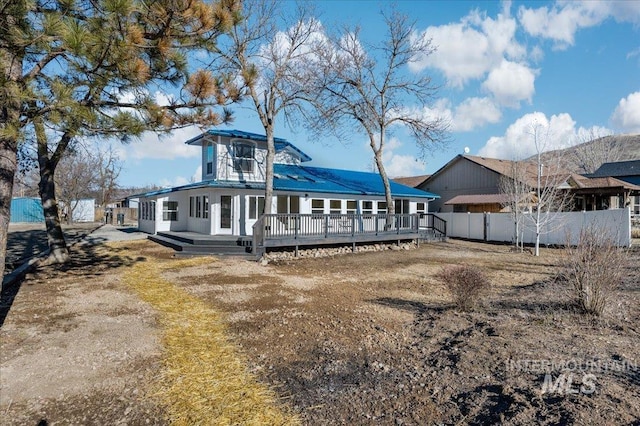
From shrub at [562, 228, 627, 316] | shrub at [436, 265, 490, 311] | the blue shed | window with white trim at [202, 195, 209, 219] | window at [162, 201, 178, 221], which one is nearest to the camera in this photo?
shrub at [562, 228, 627, 316]

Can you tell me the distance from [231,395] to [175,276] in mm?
7114

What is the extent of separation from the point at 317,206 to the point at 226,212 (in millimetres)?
4729

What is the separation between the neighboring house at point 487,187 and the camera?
22625 millimetres

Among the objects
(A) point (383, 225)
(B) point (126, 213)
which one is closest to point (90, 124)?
(A) point (383, 225)

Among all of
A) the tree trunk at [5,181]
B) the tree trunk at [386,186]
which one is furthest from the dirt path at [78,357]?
the tree trunk at [386,186]

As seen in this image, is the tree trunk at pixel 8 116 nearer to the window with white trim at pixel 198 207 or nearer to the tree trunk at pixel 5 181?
the tree trunk at pixel 5 181

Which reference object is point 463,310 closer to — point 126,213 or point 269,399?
point 269,399

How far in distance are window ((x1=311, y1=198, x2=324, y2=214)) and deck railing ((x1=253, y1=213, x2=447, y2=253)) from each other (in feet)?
7.54

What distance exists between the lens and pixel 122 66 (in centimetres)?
447

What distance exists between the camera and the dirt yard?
3.14 metres

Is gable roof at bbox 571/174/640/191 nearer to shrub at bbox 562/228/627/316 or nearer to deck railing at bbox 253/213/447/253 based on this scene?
deck railing at bbox 253/213/447/253

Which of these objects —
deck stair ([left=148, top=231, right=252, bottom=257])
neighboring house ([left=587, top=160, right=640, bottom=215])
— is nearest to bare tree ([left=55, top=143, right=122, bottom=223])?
deck stair ([left=148, top=231, right=252, bottom=257])

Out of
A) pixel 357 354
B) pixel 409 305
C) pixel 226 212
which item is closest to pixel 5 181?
pixel 357 354

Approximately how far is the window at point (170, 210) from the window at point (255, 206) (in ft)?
20.5
